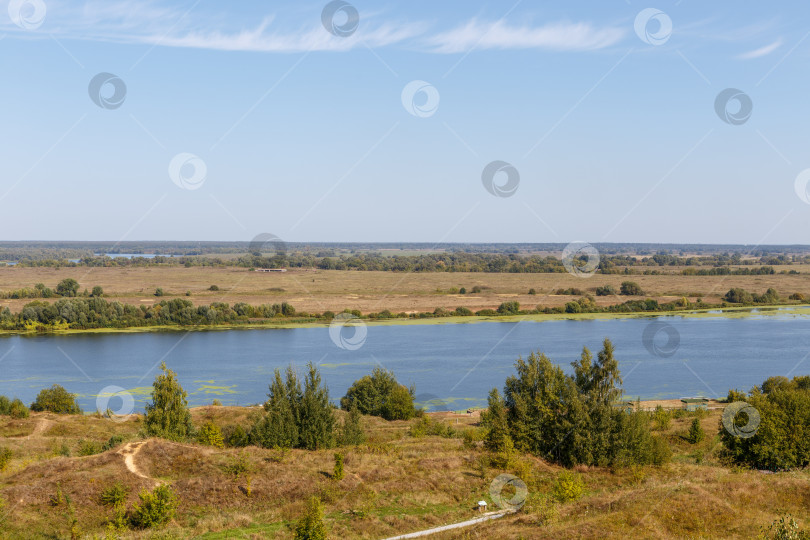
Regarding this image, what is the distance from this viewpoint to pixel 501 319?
81.9m

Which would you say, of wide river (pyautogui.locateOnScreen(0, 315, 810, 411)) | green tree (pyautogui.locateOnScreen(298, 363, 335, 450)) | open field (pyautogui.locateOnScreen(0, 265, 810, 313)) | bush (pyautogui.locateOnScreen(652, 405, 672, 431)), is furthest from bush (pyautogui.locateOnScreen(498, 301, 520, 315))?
green tree (pyautogui.locateOnScreen(298, 363, 335, 450))

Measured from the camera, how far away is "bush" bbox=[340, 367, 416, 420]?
121ft

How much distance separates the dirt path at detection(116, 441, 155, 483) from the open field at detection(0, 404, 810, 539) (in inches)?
2.5

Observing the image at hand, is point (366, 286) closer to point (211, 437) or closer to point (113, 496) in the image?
point (211, 437)

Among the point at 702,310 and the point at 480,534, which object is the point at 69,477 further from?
the point at 702,310

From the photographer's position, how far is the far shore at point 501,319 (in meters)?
73.8

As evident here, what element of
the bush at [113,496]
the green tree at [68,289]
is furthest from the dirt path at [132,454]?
the green tree at [68,289]

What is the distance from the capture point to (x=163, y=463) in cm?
1950

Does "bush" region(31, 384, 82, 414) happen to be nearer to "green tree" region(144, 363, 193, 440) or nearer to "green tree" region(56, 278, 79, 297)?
"green tree" region(144, 363, 193, 440)

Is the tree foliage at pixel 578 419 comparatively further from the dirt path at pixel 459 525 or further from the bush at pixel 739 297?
the bush at pixel 739 297

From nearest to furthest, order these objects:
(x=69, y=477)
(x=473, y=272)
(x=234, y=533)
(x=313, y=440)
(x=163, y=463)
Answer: (x=234, y=533) < (x=69, y=477) < (x=163, y=463) < (x=313, y=440) < (x=473, y=272)

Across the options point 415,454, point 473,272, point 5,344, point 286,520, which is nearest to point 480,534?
point 286,520

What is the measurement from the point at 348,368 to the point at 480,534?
1506 inches

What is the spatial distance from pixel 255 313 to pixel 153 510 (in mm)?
68895
